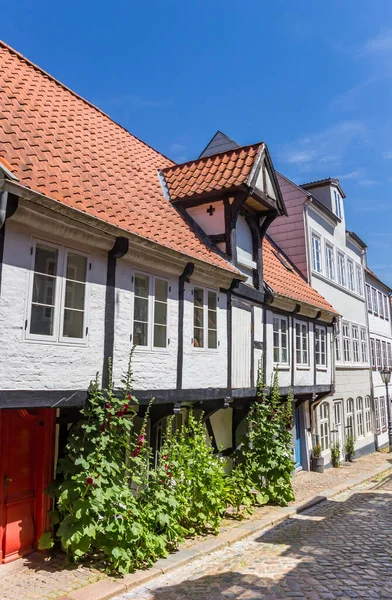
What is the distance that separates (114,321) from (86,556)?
3321 mm

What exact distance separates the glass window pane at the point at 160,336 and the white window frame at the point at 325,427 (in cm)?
1021

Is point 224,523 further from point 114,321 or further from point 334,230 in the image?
point 334,230

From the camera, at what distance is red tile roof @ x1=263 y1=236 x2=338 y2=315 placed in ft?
40.8

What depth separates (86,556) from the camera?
652 centimetres

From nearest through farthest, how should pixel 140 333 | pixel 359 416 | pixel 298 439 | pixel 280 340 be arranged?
1. pixel 140 333
2. pixel 280 340
3. pixel 298 439
4. pixel 359 416

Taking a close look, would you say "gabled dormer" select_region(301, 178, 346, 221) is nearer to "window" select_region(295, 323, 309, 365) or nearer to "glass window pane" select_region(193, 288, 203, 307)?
"window" select_region(295, 323, 309, 365)

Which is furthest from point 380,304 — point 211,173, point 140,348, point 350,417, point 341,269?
point 140,348

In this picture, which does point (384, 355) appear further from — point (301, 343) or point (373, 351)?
point (301, 343)

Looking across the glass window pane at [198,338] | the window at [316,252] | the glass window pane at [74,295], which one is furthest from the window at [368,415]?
the glass window pane at [74,295]

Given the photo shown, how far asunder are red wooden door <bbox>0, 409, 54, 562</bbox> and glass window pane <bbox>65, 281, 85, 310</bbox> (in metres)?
1.78

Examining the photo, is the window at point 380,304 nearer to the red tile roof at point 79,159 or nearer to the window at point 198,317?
the red tile roof at point 79,159

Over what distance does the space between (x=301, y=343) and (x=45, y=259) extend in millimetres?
9085

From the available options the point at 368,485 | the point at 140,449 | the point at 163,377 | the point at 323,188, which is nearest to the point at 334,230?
the point at 323,188

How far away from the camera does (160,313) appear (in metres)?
7.98
